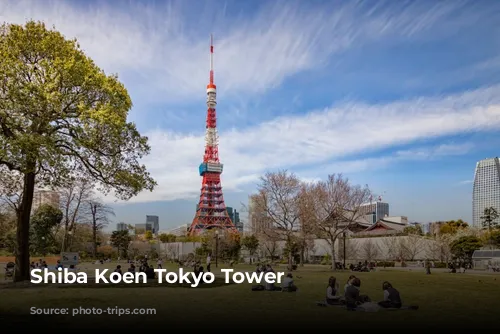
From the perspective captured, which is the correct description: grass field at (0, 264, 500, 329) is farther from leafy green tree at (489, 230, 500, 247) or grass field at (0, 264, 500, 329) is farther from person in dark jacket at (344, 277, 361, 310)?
leafy green tree at (489, 230, 500, 247)

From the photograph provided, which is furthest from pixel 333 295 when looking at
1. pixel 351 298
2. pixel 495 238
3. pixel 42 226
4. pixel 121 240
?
pixel 121 240

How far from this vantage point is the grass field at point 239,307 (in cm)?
1061

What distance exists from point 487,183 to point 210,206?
96.9 m

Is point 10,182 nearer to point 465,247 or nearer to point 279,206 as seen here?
point 279,206

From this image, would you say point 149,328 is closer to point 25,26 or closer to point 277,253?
point 25,26

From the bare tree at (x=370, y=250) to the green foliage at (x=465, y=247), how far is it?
9.16 meters

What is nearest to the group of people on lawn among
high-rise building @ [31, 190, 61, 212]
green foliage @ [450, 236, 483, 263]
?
green foliage @ [450, 236, 483, 263]

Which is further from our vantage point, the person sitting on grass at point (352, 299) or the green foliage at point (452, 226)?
the green foliage at point (452, 226)

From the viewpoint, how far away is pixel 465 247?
4406 centimetres

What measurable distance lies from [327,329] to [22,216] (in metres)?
16.9

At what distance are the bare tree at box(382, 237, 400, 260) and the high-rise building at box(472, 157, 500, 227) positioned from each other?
98.6 metres

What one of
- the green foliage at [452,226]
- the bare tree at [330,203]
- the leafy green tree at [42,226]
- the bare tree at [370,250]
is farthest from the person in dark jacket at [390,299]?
the green foliage at [452,226]

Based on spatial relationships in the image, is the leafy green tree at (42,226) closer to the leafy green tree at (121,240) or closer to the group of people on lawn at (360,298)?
the leafy green tree at (121,240)

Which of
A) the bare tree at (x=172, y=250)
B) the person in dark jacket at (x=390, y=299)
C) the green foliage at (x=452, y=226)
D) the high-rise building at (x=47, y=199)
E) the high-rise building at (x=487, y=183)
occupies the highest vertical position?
the high-rise building at (x=487, y=183)
